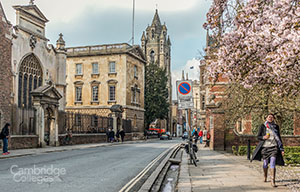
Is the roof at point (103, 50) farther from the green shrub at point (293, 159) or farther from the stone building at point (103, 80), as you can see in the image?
the green shrub at point (293, 159)

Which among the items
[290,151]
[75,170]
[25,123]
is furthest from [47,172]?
[25,123]

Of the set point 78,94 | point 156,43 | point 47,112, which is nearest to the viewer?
point 47,112

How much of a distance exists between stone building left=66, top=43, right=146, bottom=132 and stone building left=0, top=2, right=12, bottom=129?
25.8 meters

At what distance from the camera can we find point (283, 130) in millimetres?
25531

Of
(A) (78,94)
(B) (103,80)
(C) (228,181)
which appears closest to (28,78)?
(B) (103,80)

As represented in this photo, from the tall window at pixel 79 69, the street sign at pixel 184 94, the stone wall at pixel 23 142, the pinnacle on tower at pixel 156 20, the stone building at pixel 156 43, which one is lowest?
the stone wall at pixel 23 142

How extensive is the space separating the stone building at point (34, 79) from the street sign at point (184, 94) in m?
14.8

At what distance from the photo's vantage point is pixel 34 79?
35.1m

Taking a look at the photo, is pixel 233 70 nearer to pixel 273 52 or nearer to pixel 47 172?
pixel 273 52

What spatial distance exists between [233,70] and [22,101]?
2753 centimetres

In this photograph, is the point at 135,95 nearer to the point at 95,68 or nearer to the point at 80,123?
the point at 95,68

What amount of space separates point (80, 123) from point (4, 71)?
11.0 meters

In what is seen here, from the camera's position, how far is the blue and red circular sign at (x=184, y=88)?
13898 mm

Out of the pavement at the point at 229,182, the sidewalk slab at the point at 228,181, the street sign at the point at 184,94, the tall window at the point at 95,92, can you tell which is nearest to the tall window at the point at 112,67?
the tall window at the point at 95,92
